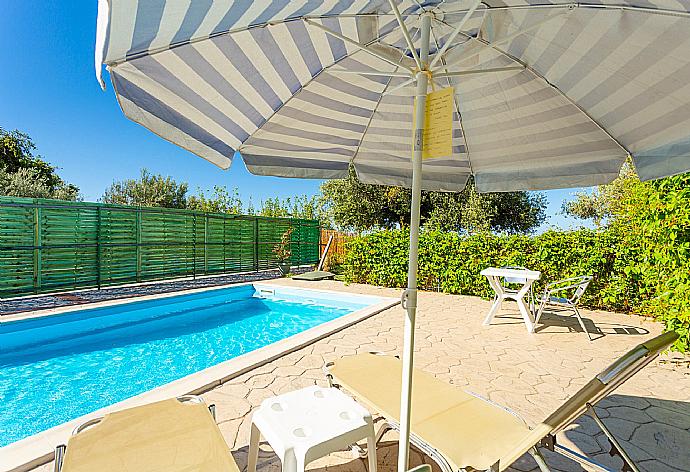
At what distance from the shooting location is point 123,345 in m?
6.69

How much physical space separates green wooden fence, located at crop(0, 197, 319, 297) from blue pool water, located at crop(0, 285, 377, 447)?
2.67 meters

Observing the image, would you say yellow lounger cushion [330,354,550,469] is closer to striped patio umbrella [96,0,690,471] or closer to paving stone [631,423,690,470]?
striped patio umbrella [96,0,690,471]

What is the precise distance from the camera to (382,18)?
2.55m

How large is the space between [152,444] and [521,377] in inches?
156

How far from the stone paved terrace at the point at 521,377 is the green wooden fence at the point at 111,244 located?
25.0 ft

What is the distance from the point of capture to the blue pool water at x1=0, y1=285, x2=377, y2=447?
4457 mm

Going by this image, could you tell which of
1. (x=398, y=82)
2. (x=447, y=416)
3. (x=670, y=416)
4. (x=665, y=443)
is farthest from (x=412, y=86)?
(x=670, y=416)

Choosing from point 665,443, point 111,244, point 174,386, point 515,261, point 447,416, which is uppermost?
point 111,244

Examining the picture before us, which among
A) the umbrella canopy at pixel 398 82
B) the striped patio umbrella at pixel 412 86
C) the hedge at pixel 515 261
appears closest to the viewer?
the striped patio umbrella at pixel 412 86

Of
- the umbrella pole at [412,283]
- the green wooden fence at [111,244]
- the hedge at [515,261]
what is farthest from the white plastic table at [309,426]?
the green wooden fence at [111,244]

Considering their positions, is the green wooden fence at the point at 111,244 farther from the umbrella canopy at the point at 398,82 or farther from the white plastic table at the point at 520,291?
A: the white plastic table at the point at 520,291

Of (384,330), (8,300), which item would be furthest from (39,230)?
(384,330)

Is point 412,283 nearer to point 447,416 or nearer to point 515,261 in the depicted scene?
point 447,416

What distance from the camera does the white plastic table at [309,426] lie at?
6.17 feet
